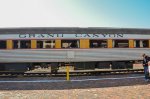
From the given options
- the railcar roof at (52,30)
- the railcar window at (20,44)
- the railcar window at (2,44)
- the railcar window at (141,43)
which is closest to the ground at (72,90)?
the railcar window at (2,44)

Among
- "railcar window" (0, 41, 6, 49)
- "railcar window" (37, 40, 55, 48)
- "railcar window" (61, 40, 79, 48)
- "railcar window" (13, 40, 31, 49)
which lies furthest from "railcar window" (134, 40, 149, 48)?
"railcar window" (0, 41, 6, 49)

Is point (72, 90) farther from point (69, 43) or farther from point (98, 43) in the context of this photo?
point (98, 43)

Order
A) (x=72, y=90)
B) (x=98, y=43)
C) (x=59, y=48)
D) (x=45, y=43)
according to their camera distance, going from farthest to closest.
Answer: (x=98, y=43) → (x=45, y=43) → (x=59, y=48) → (x=72, y=90)

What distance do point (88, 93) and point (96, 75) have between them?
23.8 feet

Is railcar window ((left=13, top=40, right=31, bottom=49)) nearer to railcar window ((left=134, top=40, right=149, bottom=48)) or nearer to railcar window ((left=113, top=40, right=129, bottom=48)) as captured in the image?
railcar window ((left=113, top=40, right=129, bottom=48))

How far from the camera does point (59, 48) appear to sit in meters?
21.1

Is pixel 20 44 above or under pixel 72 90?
above

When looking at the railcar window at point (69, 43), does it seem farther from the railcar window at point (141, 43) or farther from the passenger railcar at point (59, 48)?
the railcar window at point (141, 43)

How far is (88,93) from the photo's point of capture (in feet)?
42.0

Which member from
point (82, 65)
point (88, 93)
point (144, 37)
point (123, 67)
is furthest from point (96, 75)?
point (88, 93)

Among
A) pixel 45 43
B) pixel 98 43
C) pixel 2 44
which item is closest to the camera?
pixel 2 44

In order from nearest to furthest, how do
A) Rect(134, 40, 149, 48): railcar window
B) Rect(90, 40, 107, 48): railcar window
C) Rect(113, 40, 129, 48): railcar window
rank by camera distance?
Rect(90, 40, 107, 48): railcar window → Rect(113, 40, 129, 48): railcar window → Rect(134, 40, 149, 48): railcar window

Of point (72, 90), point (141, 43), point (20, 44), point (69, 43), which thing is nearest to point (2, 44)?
point (20, 44)

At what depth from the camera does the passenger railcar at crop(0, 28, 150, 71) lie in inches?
826
